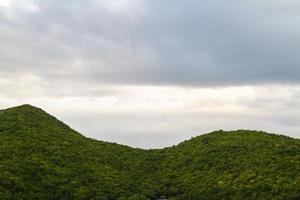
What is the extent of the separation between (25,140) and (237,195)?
2368 cm

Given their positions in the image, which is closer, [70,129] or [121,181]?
[121,181]

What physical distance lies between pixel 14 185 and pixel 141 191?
11.3 m

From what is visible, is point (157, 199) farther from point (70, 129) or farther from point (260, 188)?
point (70, 129)

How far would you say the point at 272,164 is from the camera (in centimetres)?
4462

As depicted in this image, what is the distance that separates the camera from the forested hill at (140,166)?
41094 mm

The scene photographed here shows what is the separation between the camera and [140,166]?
54.0 metres

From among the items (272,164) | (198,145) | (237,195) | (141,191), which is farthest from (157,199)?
(198,145)

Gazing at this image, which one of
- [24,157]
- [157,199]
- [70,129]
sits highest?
[70,129]

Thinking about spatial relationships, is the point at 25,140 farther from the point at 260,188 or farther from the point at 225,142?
the point at 260,188

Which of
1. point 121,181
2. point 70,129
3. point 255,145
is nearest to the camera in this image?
point 121,181

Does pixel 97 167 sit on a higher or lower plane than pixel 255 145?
lower

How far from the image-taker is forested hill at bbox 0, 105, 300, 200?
4109 cm

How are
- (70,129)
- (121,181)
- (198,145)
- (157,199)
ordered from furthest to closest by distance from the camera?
(70,129), (198,145), (121,181), (157,199)

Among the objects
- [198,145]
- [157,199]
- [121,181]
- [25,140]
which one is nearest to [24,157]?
[25,140]
